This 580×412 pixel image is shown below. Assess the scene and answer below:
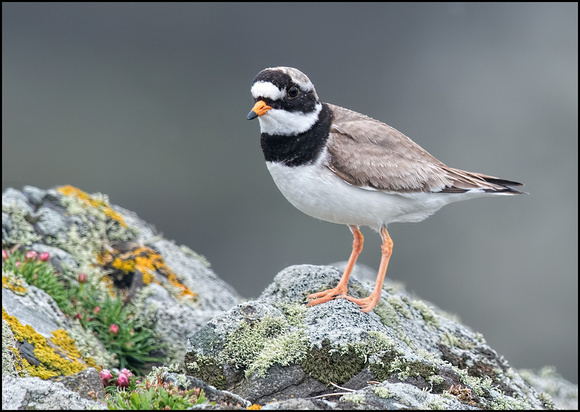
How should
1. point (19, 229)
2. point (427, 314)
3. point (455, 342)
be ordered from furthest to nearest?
point (19, 229) < point (427, 314) < point (455, 342)

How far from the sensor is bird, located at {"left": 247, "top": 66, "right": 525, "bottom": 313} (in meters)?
6.95

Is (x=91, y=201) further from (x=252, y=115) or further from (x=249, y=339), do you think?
(x=249, y=339)

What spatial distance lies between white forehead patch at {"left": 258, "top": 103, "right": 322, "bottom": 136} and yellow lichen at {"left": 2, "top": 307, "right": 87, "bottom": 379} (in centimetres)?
321

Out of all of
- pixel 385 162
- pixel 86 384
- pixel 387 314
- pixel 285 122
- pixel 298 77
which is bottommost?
pixel 86 384

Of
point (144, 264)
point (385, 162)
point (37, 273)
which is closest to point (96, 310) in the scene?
point (37, 273)

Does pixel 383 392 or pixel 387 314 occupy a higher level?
pixel 387 314

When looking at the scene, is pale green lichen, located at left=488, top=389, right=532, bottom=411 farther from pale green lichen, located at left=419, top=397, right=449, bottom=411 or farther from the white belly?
the white belly

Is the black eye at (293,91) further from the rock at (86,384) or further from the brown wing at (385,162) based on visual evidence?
the rock at (86,384)

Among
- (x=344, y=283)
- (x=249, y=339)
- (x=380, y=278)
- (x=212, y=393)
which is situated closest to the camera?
(x=212, y=393)

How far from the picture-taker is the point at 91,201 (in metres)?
10.5

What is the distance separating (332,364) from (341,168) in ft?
6.92

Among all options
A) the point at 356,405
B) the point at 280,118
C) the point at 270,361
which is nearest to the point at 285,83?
the point at 280,118

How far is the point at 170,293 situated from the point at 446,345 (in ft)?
13.0

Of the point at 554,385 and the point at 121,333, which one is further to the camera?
the point at 554,385
